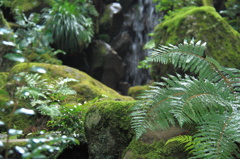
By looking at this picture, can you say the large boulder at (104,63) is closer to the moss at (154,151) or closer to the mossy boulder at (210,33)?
the mossy boulder at (210,33)

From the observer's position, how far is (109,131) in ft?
6.80

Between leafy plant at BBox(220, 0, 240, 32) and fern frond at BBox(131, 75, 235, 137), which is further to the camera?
leafy plant at BBox(220, 0, 240, 32)

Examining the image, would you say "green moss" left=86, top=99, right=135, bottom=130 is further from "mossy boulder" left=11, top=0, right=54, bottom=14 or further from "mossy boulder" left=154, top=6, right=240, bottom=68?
"mossy boulder" left=11, top=0, right=54, bottom=14

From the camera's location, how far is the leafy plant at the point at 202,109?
1.28 metres

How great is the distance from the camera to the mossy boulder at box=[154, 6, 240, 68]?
3889 mm

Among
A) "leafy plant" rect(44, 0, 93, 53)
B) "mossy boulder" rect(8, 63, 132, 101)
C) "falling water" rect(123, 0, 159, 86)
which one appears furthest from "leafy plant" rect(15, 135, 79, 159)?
"falling water" rect(123, 0, 159, 86)

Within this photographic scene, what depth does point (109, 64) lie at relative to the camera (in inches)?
430

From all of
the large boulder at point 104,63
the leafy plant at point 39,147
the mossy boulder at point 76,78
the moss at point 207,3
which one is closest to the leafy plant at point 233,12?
the moss at point 207,3

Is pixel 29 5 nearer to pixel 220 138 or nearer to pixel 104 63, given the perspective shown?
pixel 104 63

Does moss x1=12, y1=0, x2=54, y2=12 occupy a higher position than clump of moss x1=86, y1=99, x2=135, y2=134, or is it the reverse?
moss x1=12, y1=0, x2=54, y2=12

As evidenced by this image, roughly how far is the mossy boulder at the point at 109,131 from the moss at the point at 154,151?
0.76 ft

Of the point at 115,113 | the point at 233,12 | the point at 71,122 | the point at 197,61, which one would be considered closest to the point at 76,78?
the point at 71,122

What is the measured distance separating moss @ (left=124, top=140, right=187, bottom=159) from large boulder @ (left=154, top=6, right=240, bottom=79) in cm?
252

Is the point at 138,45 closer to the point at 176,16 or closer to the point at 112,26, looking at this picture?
the point at 112,26
